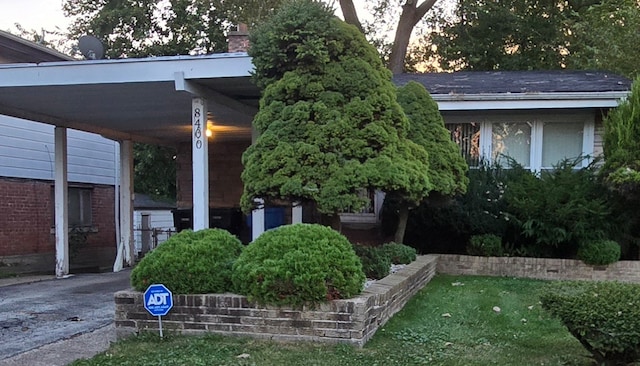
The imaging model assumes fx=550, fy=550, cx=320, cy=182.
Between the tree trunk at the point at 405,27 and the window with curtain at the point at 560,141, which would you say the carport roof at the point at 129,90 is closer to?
the window with curtain at the point at 560,141

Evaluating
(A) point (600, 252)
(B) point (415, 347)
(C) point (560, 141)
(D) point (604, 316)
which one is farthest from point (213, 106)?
(D) point (604, 316)

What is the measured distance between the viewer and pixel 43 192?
45.9ft

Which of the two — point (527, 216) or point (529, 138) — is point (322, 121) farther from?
point (529, 138)

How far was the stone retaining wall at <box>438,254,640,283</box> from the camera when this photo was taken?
8828mm

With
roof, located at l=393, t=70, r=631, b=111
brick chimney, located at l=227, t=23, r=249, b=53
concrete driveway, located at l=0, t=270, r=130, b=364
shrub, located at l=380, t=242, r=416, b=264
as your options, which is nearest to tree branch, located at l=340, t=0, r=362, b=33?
roof, located at l=393, t=70, r=631, b=111

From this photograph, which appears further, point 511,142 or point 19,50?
point 19,50

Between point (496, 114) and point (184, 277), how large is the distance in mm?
7749

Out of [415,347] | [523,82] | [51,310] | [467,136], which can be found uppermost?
[523,82]

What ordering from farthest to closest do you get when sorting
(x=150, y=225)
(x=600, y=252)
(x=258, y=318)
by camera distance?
(x=150, y=225) < (x=600, y=252) < (x=258, y=318)

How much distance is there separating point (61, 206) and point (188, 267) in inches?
288

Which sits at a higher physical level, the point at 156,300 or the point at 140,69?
the point at 140,69

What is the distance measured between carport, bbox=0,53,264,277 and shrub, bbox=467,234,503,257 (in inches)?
146

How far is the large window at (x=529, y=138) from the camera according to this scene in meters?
10.5

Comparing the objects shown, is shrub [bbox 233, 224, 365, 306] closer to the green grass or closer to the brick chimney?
the green grass
